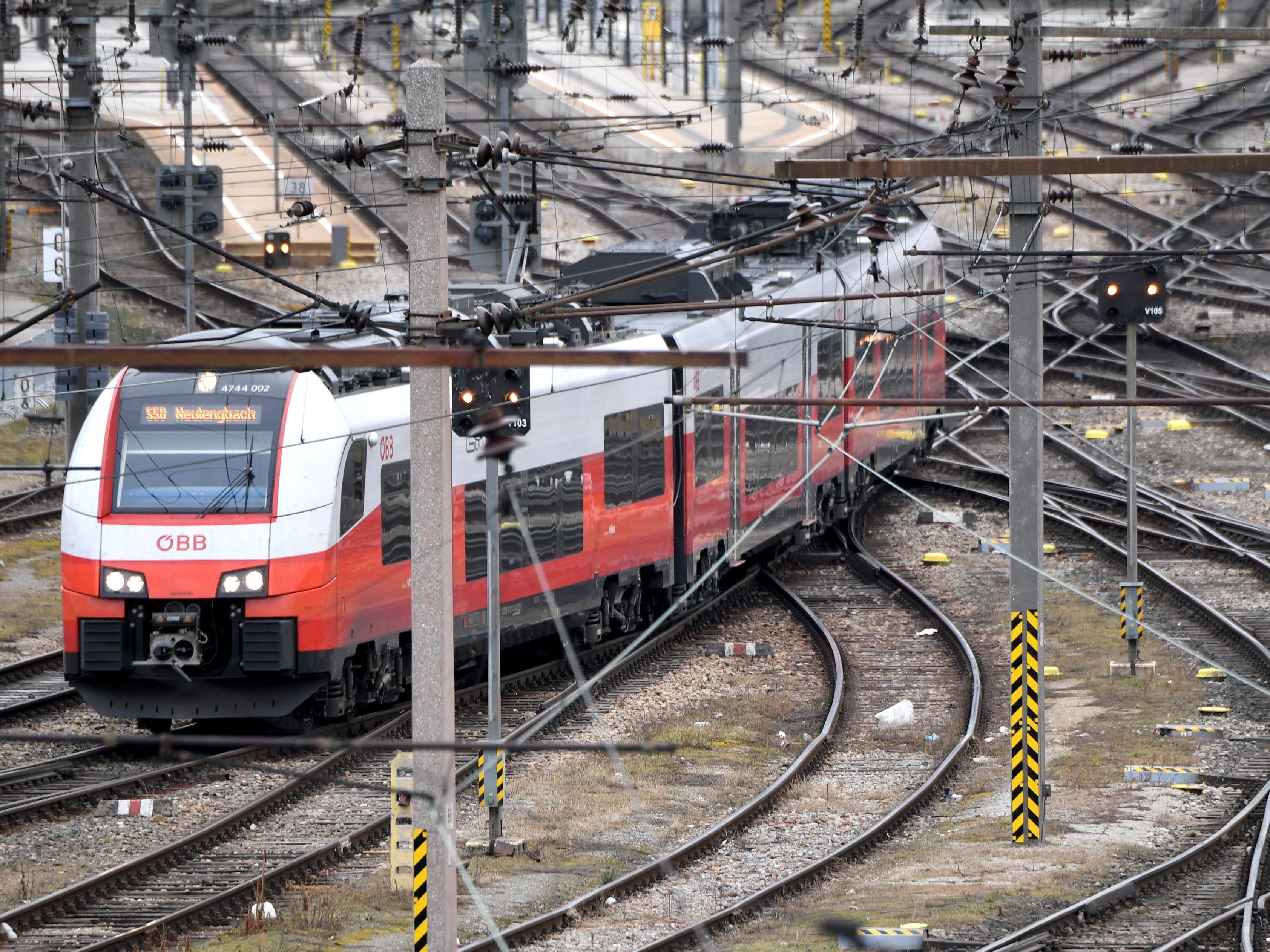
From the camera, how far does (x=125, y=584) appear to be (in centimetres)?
1617

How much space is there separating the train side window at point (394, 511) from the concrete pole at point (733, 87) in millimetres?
31697

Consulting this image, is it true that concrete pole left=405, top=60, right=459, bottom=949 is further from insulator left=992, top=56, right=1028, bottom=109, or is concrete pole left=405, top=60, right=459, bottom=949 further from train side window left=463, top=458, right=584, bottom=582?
train side window left=463, top=458, right=584, bottom=582

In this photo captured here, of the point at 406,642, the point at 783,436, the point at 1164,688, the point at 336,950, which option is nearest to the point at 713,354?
the point at 336,950

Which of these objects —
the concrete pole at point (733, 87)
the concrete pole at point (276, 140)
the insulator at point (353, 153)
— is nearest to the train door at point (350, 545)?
the insulator at point (353, 153)

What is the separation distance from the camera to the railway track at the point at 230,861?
41.5 feet

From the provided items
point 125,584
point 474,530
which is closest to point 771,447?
point 474,530

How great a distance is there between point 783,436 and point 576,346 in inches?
233

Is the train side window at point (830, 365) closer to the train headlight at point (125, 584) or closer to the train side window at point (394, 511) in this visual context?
the train side window at point (394, 511)

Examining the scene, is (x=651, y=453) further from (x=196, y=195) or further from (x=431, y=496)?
(x=196, y=195)

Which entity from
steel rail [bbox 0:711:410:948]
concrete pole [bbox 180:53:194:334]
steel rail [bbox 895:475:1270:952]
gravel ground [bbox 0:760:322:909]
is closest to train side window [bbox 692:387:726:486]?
steel rail [bbox 0:711:410:948]

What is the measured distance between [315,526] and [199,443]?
124cm

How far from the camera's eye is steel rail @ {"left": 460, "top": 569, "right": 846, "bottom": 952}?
12594 mm

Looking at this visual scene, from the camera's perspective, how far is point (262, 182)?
49562mm

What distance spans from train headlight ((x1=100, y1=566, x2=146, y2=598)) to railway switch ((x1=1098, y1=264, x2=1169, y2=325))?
10069mm
